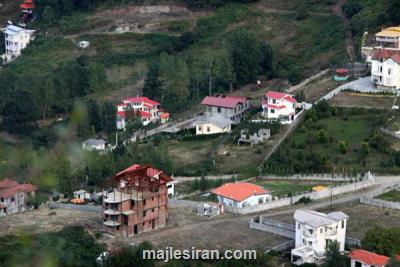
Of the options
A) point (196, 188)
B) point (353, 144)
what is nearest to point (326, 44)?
point (353, 144)

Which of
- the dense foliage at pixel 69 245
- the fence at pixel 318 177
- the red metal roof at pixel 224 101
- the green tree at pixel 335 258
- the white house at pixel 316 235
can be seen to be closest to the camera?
the dense foliage at pixel 69 245

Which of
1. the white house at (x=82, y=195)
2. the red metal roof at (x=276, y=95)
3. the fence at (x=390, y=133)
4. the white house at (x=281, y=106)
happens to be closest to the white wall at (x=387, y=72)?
the white house at (x=281, y=106)

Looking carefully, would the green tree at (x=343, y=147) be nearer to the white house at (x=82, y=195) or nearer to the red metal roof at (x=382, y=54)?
the red metal roof at (x=382, y=54)

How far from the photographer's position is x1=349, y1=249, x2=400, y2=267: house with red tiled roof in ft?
98.8

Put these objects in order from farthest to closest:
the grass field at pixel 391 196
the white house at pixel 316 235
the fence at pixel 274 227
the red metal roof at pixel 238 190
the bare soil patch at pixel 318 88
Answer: the bare soil patch at pixel 318 88, the grass field at pixel 391 196, the red metal roof at pixel 238 190, the fence at pixel 274 227, the white house at pixel 316 235

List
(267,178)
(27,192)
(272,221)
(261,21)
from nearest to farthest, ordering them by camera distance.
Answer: (272,221) < (27,192) < (267,178) < (261,21)

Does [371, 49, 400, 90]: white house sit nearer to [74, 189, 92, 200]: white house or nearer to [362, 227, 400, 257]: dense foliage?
[74, 189, 92, 200]: white house

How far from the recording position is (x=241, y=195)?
37250 millimetres

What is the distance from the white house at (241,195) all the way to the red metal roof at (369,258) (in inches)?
271

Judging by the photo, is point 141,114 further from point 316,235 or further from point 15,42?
point 316,235

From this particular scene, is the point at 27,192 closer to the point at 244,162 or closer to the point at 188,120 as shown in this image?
the point at 244,162

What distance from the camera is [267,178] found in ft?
135

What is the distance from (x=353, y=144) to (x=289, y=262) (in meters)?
12.0

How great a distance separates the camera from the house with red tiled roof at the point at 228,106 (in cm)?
4956
